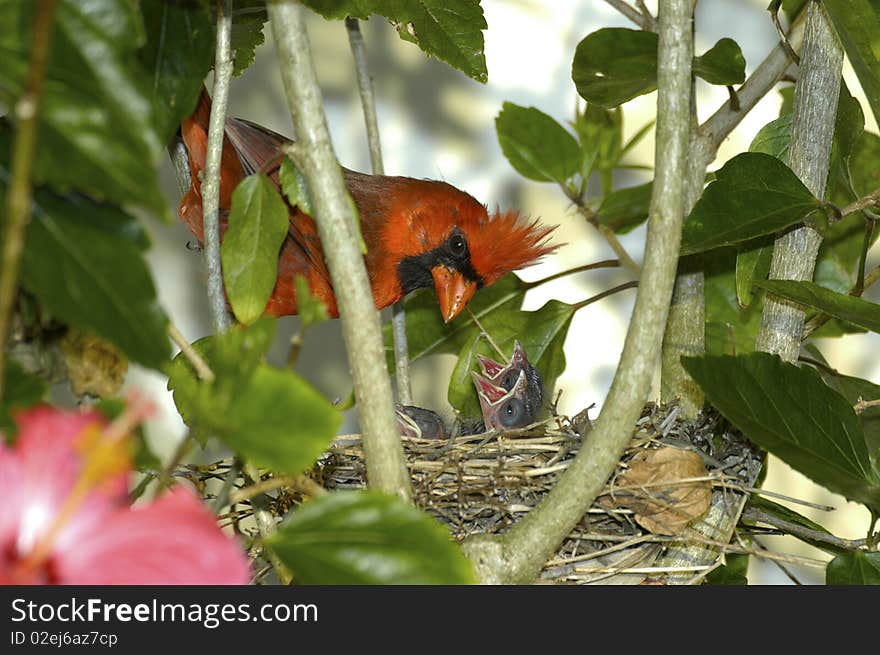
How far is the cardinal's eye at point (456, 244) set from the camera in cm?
160

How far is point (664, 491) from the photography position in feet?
3.13

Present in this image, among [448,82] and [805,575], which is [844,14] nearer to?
[448,82]

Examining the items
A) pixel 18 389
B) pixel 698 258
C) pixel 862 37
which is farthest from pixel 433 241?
pixel 18 389

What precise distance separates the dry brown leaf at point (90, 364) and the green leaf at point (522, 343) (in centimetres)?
71

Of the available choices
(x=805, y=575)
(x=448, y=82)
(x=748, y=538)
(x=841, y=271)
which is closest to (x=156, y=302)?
(x=748, y=538)

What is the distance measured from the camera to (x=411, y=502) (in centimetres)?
58

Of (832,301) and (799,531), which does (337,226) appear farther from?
(799,531)

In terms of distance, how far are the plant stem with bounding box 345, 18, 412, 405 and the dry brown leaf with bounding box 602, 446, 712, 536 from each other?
388mm

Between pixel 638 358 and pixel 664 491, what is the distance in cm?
36

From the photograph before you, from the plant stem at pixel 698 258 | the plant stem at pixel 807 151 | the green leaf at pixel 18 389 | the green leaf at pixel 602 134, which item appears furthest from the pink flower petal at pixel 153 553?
the green leaf at pixel 602 134

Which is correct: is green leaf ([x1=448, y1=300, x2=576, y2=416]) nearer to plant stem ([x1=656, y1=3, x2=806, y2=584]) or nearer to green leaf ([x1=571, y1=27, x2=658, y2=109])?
plant stem ([x1=656, y1=3, x2=806, y2=584])

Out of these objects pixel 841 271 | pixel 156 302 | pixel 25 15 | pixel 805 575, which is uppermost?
pixel 841 271
